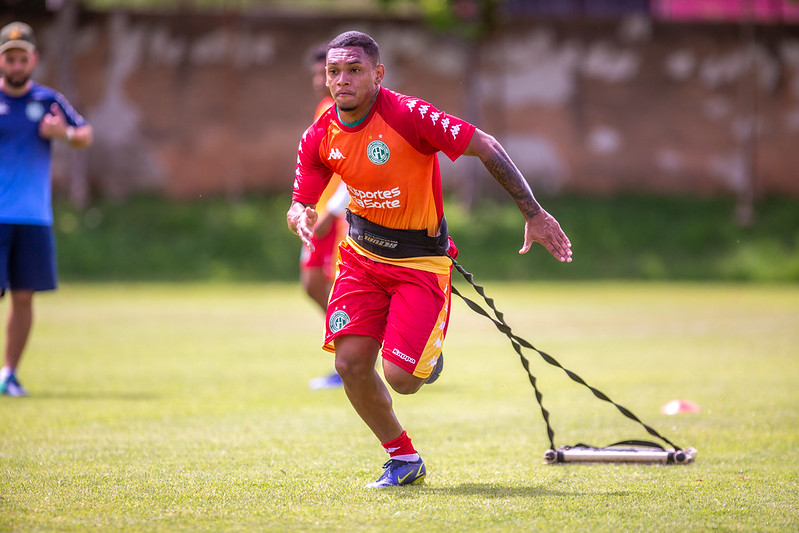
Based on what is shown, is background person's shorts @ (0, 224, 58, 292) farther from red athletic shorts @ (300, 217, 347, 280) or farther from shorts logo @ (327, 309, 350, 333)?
shorts logo @ (327, 309, 350, 333)

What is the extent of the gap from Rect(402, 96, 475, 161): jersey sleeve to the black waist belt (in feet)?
1.59

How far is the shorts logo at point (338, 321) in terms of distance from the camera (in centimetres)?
568

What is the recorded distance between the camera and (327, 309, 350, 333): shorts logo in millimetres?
5676

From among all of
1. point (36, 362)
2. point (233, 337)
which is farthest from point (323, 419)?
point (233, 337)

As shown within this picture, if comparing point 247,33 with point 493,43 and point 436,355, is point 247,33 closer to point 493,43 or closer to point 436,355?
point 493,43

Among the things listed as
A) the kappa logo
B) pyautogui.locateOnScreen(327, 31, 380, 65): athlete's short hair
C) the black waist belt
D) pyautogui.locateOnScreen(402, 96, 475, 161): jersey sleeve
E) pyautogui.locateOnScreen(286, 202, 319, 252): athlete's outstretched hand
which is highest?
pyautogui.locateOnScreen(327, 31, 380, 65): athlete's short hair

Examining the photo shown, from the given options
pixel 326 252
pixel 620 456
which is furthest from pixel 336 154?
pixel 326 252

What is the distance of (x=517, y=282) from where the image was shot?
20938 millimetres

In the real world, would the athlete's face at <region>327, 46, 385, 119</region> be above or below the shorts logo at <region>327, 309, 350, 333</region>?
above

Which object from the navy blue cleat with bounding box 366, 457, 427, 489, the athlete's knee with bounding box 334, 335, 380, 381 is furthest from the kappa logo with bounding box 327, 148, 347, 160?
the navy blue cleat with bounding box 366, 457, 427, 489

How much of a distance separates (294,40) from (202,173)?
3.90 m

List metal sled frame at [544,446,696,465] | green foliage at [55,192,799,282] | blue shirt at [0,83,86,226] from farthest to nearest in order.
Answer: green foliage at [55,192,799,282] → blue shirt at [0,83,86,226] → metal sled frame at [544,446,696,465]

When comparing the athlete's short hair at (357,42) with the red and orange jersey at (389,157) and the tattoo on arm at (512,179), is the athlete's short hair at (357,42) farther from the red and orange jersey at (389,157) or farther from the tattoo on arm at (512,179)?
the tattoo on arm at (512,179)

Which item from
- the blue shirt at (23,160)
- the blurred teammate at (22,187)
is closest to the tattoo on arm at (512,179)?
the blurred teammate at (22,187)
